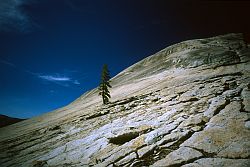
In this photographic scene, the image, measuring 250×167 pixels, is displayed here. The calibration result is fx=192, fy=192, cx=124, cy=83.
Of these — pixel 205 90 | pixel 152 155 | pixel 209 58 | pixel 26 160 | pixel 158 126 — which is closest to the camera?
pixel 152 155

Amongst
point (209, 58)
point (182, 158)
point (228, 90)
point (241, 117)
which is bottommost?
point (182, 158)

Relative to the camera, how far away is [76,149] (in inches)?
641

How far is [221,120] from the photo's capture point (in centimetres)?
1279

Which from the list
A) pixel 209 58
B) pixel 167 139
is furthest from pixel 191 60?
pixel 167 139

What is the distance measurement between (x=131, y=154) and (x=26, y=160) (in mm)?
11471

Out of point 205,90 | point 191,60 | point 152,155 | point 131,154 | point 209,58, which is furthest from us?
point 191,60

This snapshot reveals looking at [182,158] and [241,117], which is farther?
[241,117]

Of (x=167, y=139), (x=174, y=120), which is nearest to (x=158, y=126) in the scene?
(x=174, y=120)

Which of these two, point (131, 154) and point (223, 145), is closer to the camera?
point (223, 145)

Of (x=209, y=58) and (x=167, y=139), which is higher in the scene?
(x=209, y=58)

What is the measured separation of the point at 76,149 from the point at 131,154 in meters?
6.32

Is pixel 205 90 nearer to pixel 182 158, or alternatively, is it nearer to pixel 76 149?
pixel 182 158

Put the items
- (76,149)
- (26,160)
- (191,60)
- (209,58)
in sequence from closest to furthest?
(76,149) < (26,160) < (209,58) < (191,60)

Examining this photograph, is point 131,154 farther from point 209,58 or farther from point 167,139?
point 209,58
